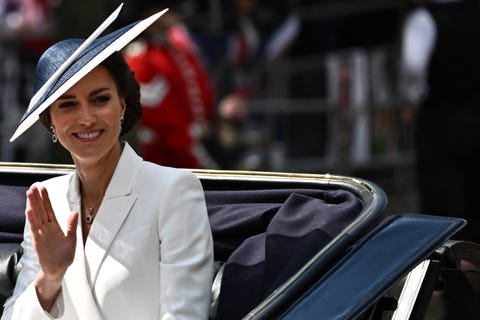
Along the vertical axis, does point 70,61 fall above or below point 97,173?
above

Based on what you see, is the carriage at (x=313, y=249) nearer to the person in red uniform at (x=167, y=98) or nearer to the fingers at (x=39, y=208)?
the fingers at (x=39, y=208)

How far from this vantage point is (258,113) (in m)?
11.1

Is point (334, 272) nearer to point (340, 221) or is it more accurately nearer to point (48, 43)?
point (340, 221)

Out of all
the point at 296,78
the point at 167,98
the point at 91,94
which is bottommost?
the point at 296,78

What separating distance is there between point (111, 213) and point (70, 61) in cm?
46

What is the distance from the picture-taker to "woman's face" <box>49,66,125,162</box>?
4.27 metres

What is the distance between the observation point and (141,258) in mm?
4258

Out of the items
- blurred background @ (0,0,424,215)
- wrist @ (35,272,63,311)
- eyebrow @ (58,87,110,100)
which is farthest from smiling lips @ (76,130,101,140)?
blurred background @ (0,0,424,215)

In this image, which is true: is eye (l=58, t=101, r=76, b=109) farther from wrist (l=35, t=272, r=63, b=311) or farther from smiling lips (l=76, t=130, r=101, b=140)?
wrist (l=35, t=272, r=63, b=311)

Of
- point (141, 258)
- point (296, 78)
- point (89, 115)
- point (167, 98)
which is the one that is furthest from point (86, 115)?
point (296, 78)

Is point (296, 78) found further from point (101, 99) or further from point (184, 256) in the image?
point (184, 256)

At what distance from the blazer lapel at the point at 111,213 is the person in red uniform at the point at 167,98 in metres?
4.21

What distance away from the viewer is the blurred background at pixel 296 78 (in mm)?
11016

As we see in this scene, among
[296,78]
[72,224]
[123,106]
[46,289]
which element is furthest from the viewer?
[296,78]
